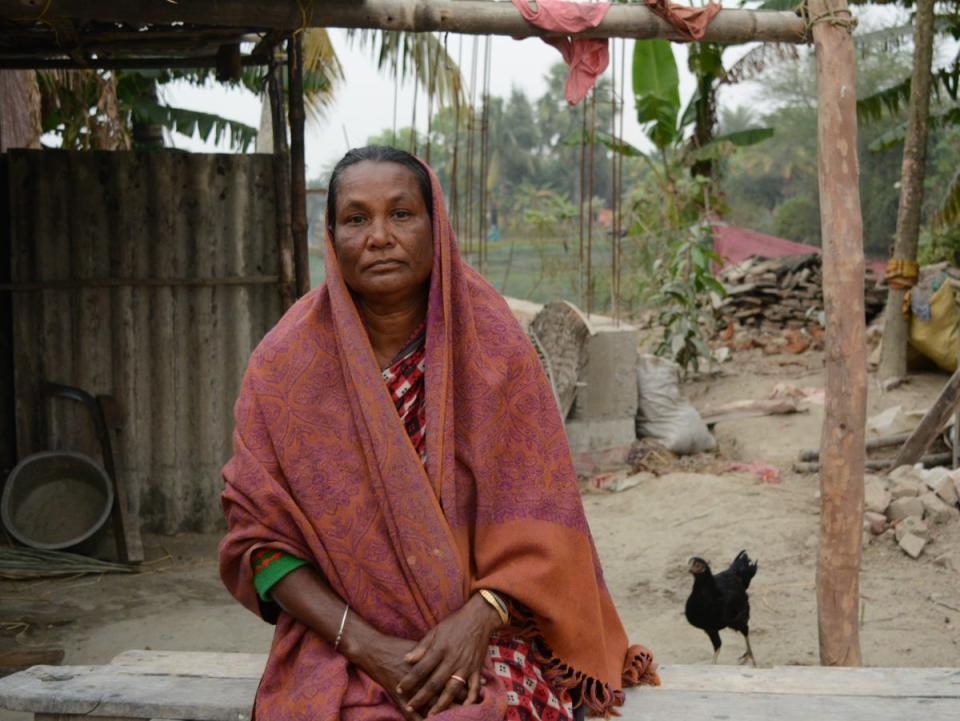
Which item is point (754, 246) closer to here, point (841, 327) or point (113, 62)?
point (113, 62)

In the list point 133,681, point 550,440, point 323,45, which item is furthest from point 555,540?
point 323,45

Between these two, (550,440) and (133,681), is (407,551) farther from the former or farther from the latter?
(133,681)

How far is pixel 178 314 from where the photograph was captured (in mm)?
6203

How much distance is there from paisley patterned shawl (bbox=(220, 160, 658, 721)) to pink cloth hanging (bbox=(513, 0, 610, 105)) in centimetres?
176

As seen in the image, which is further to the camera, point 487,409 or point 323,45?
point 323,45

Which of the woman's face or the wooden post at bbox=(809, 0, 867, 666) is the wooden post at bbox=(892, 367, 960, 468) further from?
the woman's face

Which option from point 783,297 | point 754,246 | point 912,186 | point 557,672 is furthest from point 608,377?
point 754,246

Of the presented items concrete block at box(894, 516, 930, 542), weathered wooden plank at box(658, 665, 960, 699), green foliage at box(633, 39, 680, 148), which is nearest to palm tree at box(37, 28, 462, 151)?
green foliage at box(633, 39, 680, 148)

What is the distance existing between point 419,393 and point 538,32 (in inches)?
82.1

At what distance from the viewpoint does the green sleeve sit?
7.25ft

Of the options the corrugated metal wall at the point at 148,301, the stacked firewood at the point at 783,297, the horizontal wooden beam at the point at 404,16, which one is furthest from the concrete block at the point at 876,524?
the stacked firewood at the point at 783,297

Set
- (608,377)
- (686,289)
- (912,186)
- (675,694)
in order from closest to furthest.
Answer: (675,694) < (608,377) < (686,289) < (912,186)

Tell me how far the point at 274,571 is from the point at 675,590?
375 cm

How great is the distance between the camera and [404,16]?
3791 mm
